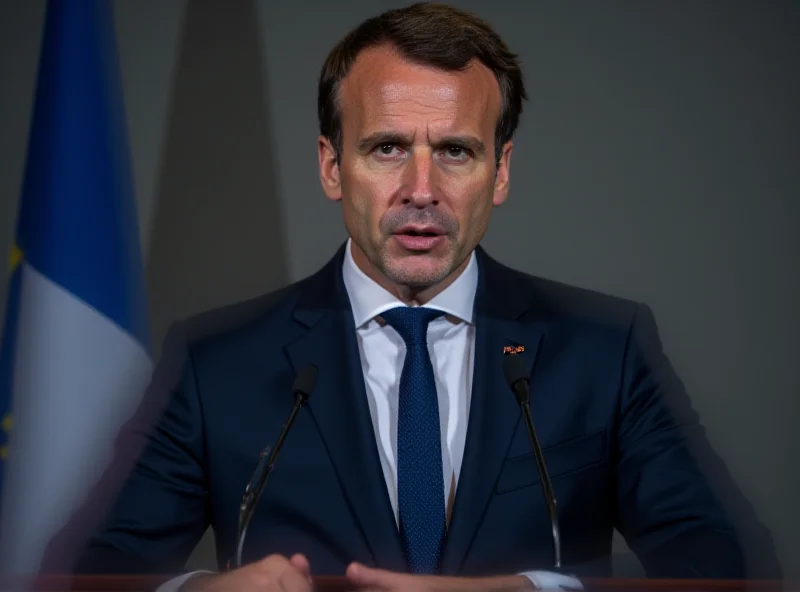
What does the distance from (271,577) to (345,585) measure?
0.31 feet

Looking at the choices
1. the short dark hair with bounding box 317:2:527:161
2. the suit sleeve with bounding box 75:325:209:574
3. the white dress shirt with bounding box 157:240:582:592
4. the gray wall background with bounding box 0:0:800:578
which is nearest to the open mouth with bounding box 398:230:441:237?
the white dress shirt with bounding box 157:240:582:592

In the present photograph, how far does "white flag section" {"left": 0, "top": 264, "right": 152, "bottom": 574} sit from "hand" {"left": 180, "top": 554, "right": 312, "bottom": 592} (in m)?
0.86

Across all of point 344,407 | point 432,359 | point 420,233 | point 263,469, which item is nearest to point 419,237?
point 420,233

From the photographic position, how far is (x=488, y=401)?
1.71 meters

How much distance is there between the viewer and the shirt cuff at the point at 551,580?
4.41 feet

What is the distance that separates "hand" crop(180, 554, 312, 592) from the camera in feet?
4.00

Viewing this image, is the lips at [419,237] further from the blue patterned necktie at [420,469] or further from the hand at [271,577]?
the hand at [271,577]

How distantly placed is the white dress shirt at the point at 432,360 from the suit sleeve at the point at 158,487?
32 centimetres

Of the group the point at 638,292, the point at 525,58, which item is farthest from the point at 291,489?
the point at 525,58

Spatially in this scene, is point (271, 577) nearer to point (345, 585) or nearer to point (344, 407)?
point (345, 585)

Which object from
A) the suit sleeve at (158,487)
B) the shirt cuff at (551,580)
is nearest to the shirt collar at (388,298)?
the suit sleeve at (158,487)

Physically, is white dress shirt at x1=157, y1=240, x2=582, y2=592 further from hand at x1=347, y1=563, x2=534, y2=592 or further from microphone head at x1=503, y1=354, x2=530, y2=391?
hand at x1=347, y1=563, x2=534, y2=592

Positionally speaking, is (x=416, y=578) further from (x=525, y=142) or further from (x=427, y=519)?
(x=525, y=142)

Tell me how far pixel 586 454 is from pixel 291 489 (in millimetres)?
512
